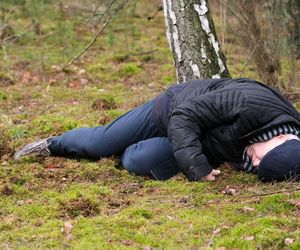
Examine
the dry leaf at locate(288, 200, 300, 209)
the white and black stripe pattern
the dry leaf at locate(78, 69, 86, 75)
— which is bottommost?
the dry leaf at locate(78, 69, 86, 75)

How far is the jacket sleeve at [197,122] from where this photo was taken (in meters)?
4.87

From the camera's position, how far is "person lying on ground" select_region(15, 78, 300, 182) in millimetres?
4770

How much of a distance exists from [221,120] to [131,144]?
42.1 inches

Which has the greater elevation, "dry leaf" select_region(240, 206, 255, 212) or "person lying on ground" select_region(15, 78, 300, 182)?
"person lying on ground" select_region(15, 78, 300, 182)

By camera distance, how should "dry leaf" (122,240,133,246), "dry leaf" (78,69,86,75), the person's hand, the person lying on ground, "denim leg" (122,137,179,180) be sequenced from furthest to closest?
"dry leaf" (78,69,86,75) → "denim leg" (122,137,179,180) → the person's hand → the person lying on ground → "dry leaf" (122,240,133,246)

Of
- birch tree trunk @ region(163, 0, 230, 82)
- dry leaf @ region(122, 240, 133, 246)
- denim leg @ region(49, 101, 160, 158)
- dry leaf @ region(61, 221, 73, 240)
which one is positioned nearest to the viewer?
dry leaf @ region(122, 240, 133, 246)

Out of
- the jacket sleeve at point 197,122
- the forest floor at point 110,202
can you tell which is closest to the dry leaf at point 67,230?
the forest floor at point 110,202

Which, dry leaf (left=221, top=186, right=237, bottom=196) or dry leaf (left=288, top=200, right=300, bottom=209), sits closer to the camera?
dry leaf (left=288, top=200, right=300, bottom=209)

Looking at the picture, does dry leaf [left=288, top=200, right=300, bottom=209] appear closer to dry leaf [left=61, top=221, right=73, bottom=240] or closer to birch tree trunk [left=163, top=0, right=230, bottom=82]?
dry leaf [left=61, top=221, right=73, bottom=240]

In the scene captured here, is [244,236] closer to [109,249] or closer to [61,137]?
[109,249]

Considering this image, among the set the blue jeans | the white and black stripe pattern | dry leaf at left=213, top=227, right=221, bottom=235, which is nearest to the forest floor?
dry leaf at left=213, top=227, right=221, bottom=235

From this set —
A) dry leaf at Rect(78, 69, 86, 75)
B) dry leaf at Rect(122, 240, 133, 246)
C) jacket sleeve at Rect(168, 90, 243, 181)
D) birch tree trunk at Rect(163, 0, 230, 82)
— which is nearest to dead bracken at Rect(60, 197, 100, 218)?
dry leaf at Rect(122, 240, 133, 246)

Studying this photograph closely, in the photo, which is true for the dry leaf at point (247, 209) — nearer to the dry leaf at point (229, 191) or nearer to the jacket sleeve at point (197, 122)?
the dry leaf at point (229, 191)

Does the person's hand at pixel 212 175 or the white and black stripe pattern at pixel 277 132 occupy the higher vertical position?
the white and black stripe pattern at pixel 277 132
